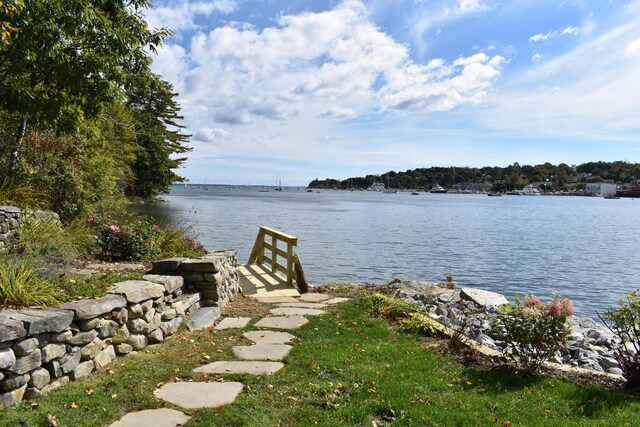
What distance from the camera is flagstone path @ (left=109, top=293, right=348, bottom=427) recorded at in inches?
144

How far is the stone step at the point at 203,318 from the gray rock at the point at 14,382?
2.65m

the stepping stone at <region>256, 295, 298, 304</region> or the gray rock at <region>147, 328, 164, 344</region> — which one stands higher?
the gray rock at <region>147, 328, 164, 344</region>

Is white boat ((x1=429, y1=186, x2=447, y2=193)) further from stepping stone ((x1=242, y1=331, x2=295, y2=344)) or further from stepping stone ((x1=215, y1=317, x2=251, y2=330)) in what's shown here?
stepping stone ((x1=242, y1=331, x2=295, y2=344))

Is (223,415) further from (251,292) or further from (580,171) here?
(580,171)

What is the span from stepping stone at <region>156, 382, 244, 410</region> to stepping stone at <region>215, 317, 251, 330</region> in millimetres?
2150

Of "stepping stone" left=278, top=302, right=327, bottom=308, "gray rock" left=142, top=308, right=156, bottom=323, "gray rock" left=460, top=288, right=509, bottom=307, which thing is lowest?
"gray rock" left=460, top=288, right=509, bottom=307

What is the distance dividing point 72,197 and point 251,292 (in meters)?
5.41

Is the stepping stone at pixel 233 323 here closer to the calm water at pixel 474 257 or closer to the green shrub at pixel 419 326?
the green shrub at pixel 419 326

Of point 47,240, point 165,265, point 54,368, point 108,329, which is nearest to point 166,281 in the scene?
point 165,265

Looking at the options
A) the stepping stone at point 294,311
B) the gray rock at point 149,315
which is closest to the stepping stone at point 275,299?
the stepping stone at point 294,311

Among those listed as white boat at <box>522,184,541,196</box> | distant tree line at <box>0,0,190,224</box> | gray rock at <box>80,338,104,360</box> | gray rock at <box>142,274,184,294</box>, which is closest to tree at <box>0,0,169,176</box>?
distant tree line at <box>0,0,190,224</box>

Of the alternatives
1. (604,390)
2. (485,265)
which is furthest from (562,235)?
(604,390)

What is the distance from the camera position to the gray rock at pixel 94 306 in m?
4.22

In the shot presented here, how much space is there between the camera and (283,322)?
689cm
